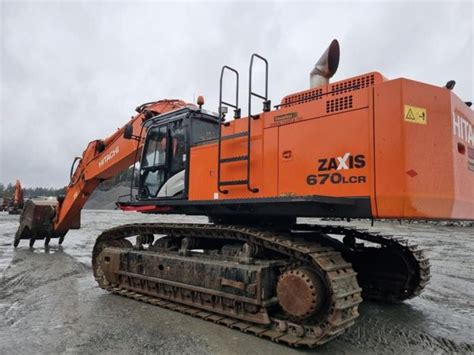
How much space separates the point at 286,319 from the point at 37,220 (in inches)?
385

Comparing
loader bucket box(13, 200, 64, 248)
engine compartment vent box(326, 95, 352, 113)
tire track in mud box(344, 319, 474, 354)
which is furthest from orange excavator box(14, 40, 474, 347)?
loader bucket box(13, 200, 64, 248)

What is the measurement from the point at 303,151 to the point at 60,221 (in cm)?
920

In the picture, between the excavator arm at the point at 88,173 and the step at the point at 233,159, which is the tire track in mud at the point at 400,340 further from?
the excavator arm at the point at 88,173

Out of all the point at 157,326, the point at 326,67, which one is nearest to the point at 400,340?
the point at 157,326

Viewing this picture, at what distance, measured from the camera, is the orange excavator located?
13.3 ft

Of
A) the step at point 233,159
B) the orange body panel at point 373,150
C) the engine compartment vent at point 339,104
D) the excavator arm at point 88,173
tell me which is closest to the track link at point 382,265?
the orange body panel at point 373,150

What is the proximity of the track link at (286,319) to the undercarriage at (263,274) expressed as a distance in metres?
0.01

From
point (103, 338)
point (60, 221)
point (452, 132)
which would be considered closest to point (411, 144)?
point (452, 132)

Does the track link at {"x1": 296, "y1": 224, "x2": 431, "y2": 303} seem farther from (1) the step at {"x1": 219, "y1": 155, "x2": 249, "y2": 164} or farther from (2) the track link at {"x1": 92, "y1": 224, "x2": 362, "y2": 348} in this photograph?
(1) the step at {"x1": 219, "y1": 155, "x2": 249, "y2": 164}

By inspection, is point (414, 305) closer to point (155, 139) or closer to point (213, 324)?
point (213, 324)

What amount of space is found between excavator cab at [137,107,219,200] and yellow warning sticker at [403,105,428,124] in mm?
2900

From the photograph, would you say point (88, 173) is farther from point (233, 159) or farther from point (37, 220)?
point (233, 159)

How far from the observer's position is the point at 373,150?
4059mm

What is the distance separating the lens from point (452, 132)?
4254mm
